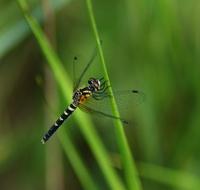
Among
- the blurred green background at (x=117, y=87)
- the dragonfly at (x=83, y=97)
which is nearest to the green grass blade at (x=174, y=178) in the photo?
the blurred green background at (x=117, y=87)

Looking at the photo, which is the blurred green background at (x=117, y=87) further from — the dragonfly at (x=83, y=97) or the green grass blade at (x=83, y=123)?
the green grass blade at (x=83, y=123)

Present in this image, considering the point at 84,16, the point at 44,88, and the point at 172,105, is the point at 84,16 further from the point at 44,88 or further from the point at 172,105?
the point at 172,105

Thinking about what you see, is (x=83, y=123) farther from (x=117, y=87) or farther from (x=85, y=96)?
(x=117, y=87)

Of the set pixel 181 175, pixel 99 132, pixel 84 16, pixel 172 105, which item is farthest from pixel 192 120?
pixel 84 16

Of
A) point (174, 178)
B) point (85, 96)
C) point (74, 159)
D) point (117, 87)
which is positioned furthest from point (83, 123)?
point (117, 87)

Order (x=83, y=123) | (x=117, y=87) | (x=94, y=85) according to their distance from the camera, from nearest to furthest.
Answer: (x=83, y=123), (x=94, y=85), (x=117, y=87)

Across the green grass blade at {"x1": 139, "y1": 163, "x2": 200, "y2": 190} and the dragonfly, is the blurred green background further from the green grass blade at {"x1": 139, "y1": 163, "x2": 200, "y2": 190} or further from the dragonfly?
the dragonfly

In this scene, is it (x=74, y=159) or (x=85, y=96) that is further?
(x=85, y=96)

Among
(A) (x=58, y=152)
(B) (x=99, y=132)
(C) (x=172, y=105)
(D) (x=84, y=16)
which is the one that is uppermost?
(D) (x=84, y=16)
